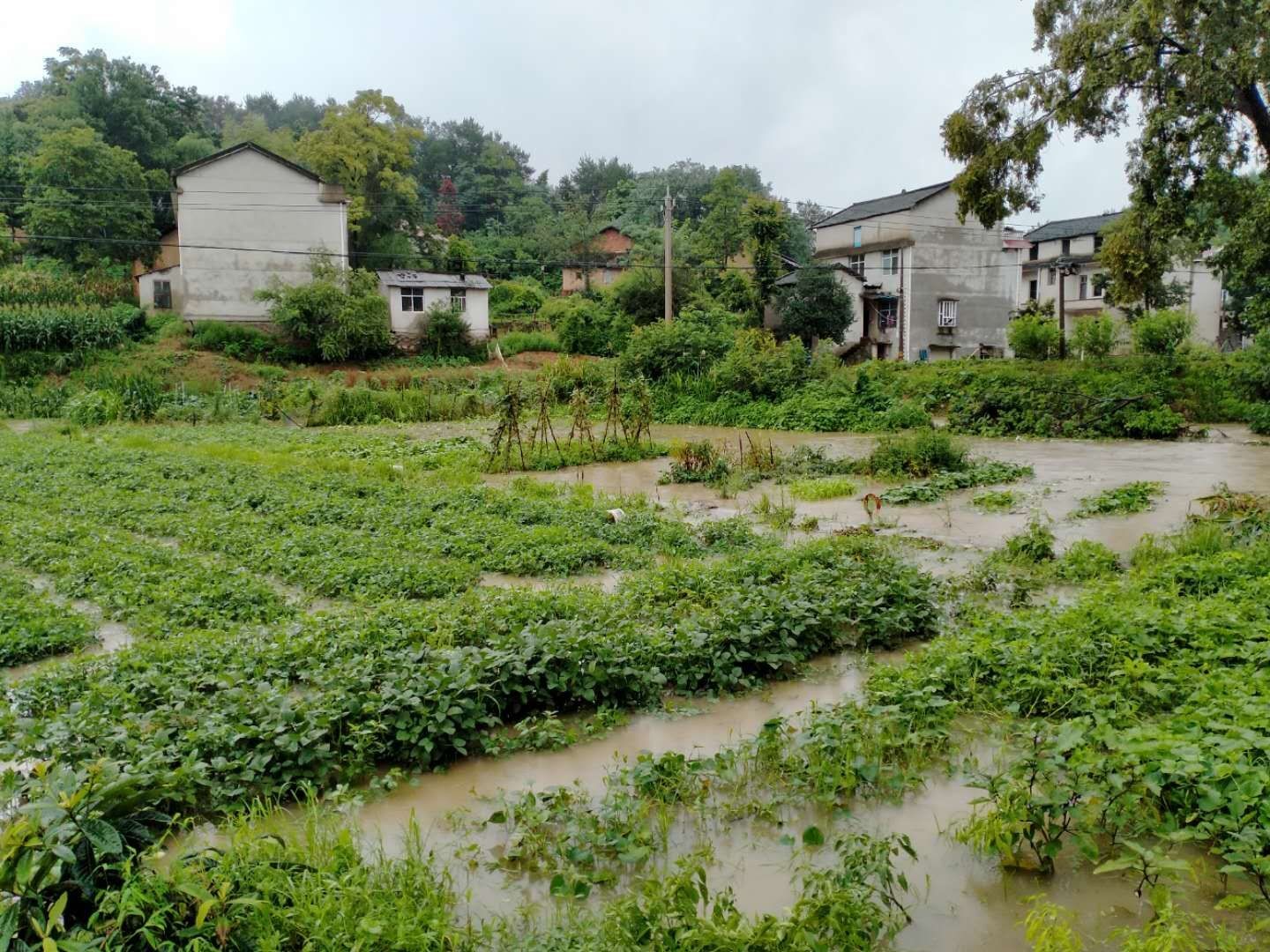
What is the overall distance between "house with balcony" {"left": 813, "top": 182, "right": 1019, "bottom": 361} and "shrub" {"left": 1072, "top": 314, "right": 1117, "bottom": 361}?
31.8 feet

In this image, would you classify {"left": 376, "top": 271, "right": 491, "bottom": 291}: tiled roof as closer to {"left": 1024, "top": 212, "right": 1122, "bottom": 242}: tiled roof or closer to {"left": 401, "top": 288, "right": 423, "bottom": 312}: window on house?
{"left": 401, "top": 288, "right": 423, "bottom": 312}: window on house

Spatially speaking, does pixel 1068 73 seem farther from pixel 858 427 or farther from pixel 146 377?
pixel 146 377

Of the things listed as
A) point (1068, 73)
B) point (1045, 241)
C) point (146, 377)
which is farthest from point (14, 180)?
point (1045, 241)

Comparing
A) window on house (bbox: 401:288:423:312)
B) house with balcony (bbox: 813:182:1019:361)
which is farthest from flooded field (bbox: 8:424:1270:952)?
house with balcony (bbox: 813:182:1019:361)

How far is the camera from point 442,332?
39.8 m

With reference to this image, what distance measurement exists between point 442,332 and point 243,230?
9.00m

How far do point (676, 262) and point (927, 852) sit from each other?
43.1m

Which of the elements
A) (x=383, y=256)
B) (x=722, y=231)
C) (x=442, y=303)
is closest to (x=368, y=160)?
(x=383, y=256)

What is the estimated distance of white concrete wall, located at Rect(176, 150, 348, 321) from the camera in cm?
3803

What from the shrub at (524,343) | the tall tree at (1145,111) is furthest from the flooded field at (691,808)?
the shrub at (524,343)

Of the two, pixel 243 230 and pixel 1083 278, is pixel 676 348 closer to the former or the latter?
pixel 243 230

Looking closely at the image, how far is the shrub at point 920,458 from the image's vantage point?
1623 cm

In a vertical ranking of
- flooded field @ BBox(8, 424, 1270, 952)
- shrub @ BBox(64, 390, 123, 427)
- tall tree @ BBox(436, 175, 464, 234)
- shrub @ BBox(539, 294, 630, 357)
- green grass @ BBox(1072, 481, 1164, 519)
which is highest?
tall tree @ BBox(436, 175, 464, 234)

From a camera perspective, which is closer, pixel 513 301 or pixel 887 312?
pixel 887 312
